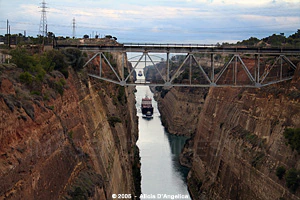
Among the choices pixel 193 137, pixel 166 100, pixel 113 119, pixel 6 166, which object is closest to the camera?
pixel 6 166

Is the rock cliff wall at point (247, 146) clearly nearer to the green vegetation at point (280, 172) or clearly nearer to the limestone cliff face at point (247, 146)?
the limestone cliff face at point (247, 146)

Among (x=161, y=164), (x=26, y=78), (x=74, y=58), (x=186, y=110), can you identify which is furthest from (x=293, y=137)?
(x=186, y=110)

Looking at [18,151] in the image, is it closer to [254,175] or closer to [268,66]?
[254,175]

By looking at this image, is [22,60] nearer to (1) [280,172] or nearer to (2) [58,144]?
(2) [58,144]

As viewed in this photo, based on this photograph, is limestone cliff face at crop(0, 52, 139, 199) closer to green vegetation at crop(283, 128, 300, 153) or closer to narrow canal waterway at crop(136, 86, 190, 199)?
narrow canal waterway at crop(136, 86, 190, 199)

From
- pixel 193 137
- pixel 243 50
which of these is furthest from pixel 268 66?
pixel 193 137
